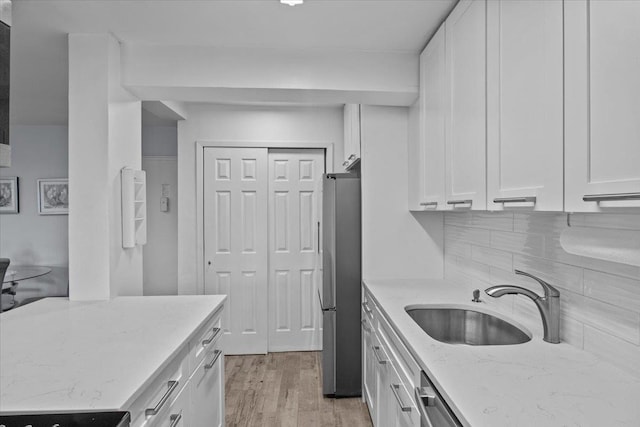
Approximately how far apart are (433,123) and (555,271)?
3.32ft

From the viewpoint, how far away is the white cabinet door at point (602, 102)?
0.89 metres

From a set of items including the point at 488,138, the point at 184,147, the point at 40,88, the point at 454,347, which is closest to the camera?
the point at 454,347

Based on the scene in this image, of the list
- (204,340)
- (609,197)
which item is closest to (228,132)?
(204,340)

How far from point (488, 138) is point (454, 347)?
2.59 feet

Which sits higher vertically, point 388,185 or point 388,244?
point 388,185

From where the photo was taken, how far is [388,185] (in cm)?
284

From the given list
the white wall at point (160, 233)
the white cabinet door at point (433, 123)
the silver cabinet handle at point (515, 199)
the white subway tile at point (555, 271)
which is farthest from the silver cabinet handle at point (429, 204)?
the white wall at point (160, 233)

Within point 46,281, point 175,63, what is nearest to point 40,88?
point 175,63

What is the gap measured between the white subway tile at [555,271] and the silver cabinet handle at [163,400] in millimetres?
1495

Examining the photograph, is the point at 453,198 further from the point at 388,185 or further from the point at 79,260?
the point at 79,260

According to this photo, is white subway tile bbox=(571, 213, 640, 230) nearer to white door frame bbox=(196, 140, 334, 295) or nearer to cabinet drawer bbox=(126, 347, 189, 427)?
cabinet drawer bbox=(126, 347, 189, 427)

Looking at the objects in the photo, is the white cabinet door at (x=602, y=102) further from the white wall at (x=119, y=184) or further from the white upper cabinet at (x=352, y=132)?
the white wall at (x=119, y=184)

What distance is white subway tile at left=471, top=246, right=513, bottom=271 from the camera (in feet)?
6.64

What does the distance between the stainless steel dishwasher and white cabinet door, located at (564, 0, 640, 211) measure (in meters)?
0.64
